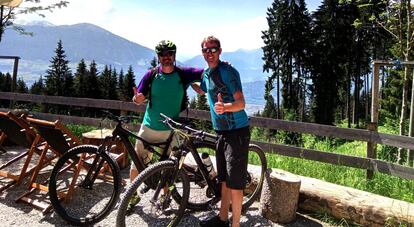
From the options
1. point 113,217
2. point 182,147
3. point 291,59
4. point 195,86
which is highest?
point 291,59

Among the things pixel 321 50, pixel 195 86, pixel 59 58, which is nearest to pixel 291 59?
pixel 321 50

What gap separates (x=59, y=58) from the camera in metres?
83.3

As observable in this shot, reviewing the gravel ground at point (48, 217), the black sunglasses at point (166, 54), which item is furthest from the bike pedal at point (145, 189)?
the black sunglasses at point (166, 54)

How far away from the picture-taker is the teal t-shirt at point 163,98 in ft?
15.4

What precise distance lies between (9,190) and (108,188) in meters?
1.42

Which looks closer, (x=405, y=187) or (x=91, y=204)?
(x=91, y=204)

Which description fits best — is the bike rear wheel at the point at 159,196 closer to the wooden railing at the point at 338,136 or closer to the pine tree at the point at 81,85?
the wooden railing at the point at 338,136

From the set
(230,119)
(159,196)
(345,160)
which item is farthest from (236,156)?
(345,160)

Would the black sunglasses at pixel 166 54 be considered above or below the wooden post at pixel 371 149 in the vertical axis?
above

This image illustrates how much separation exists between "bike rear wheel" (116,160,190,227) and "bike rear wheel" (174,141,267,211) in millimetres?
167

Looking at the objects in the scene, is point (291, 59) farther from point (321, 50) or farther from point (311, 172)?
point (311, 172)

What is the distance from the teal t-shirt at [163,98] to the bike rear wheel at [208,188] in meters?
0.54

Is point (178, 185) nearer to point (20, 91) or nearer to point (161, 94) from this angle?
point (161, 94)

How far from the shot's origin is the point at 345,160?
6473mm
